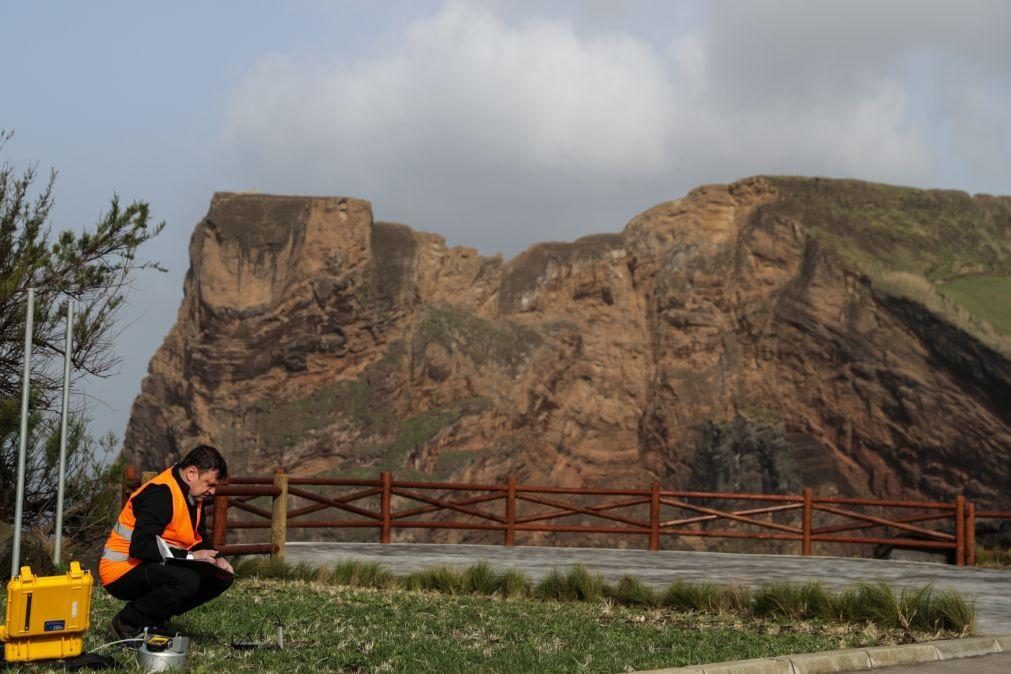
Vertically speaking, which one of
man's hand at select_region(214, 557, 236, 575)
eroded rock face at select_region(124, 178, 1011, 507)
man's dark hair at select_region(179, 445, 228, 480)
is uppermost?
eroded rock face at select_region(124, 178, 1011, 507)

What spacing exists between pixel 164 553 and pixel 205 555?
10.0 inches

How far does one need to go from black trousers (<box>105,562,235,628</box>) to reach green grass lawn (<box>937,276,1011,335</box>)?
254 feet

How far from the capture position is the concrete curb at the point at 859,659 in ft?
25.8

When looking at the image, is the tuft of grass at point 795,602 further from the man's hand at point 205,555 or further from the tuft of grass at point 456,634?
the man's hand at point 205,555

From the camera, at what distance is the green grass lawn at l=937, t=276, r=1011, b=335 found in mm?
79875

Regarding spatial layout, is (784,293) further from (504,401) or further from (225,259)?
(225,259)

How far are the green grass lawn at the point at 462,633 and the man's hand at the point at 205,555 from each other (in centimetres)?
64

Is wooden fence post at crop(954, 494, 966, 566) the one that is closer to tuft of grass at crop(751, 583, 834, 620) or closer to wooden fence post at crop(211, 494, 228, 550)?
tuft of grass at crop(751, 583, 834, 620)

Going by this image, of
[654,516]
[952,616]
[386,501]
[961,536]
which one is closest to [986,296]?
[961,536]

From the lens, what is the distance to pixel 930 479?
77750 millimetres

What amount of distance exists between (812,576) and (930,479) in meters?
66.0

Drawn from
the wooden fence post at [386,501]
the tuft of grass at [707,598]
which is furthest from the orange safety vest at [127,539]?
the wooden fence post at [386,501]

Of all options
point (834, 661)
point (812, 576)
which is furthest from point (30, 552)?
point (812, 576)

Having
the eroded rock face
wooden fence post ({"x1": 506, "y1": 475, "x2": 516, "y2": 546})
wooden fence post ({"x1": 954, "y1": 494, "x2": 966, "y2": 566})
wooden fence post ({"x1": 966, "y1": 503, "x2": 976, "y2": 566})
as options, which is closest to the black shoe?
wooden fence post ({"x1": 506, "y1": 475, "x2": 516, "y2": 546})
